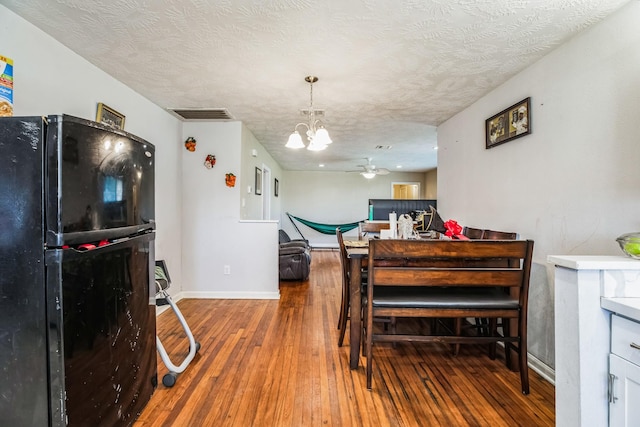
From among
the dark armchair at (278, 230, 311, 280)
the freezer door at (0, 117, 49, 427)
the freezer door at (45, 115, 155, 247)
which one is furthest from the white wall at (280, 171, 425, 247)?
the freezer door at (0, 117, 49, 427)

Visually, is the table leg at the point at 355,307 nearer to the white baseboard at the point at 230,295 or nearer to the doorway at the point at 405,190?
the white baseboard at the point at 230,295

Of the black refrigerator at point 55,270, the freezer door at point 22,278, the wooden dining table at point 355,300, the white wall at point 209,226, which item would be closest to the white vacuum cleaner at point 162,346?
the black refrigerator at point 55,270

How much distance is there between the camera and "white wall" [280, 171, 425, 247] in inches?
287

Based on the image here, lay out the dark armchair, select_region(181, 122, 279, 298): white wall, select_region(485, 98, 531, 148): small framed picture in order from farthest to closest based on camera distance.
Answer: the dark armchair → select_region(181, 122, 279, 298): white wall → select_region(485, 98, 531, 148): small framed picture

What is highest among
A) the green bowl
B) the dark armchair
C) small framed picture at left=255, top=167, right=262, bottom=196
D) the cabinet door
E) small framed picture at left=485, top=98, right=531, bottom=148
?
small framed picture at left=485, top=98, right=531, bottom=148

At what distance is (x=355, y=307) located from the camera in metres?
1.71

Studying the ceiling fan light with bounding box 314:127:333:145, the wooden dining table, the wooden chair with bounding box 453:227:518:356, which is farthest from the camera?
the ceiling fan light with bounding box 314:127:333:145

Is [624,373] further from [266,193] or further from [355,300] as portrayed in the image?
[266,193]

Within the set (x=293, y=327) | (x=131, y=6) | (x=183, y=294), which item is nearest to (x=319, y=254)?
(x=183, y=294)

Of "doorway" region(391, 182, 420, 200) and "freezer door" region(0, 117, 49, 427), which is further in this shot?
"doorway" region(391, 182, 420, 200)

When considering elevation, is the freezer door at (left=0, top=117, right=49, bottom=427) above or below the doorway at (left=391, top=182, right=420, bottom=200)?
below

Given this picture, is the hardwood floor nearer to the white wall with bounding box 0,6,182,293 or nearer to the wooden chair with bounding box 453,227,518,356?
the wooden chair with bounding box 453,227,518,356

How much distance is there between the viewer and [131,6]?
1328 millimetres

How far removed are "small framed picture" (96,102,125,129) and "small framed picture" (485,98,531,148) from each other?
262 centimetres
